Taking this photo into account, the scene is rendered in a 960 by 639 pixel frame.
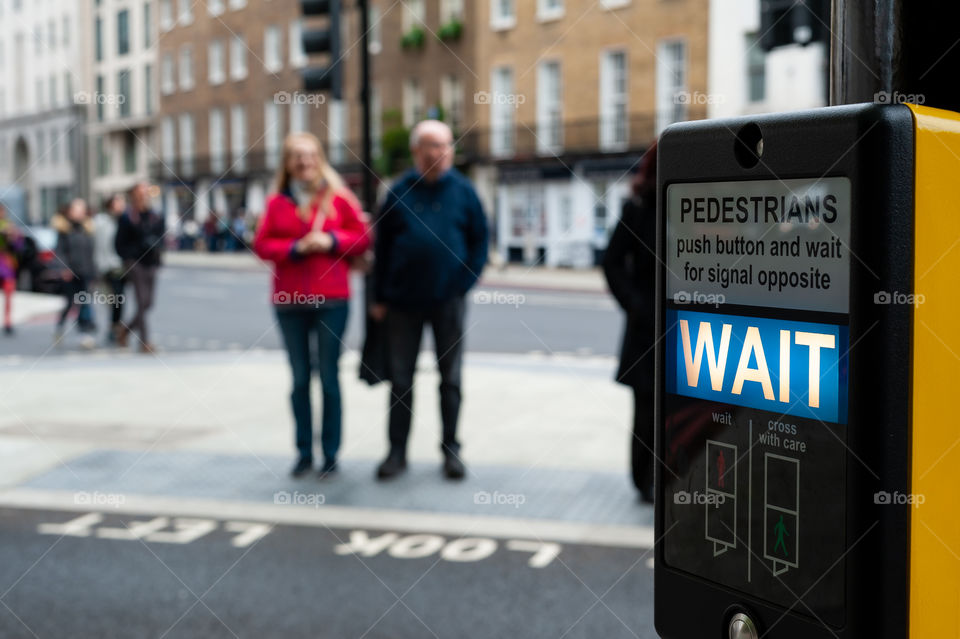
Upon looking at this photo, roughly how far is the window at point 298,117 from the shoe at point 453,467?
123 ft

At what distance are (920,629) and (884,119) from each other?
46 centimetres

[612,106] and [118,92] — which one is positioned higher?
[118,92]

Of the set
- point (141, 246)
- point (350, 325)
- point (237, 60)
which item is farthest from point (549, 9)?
point (141, 246)

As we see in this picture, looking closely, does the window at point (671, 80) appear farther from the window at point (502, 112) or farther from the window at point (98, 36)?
the window at point (98, 36)

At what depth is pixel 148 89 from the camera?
53.9m

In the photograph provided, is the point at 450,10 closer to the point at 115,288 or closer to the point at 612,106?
the point at 612,106

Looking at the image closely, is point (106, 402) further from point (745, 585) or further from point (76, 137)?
point (76, 137)

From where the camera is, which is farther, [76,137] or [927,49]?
[76,137]

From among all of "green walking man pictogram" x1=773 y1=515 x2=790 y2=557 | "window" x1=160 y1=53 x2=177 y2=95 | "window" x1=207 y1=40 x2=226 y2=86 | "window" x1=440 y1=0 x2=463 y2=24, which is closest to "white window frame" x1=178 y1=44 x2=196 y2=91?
"window" x1=160 y1=53 x2=177 y2=95

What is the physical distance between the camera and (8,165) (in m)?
64.4

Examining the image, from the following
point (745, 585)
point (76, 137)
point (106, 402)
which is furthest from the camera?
point (76, 137)

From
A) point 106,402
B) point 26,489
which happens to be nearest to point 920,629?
point 26,489

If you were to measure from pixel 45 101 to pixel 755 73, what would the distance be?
41.1 metres

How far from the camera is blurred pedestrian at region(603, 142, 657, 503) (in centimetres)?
525
